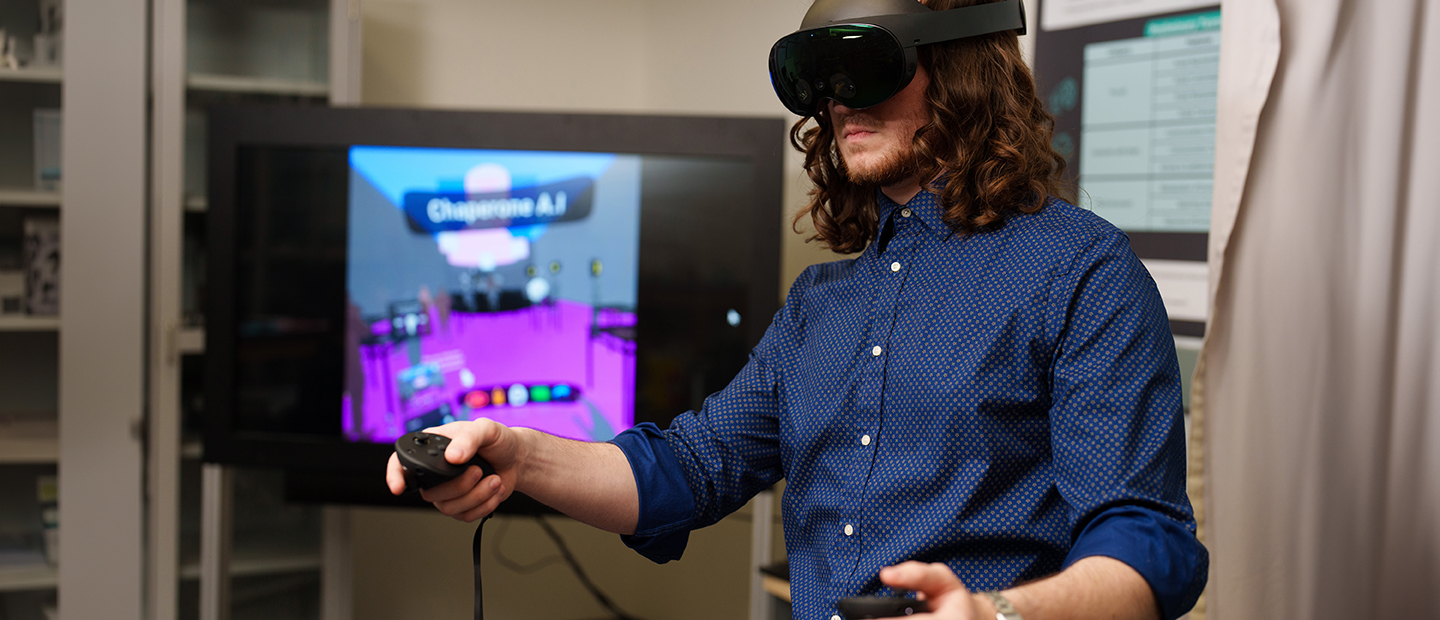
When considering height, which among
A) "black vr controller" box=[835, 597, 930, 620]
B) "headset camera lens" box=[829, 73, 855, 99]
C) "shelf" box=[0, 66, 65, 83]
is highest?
"shelf" box=[0, 66, 65, 83]

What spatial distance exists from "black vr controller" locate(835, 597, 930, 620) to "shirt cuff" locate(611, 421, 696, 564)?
0.49m

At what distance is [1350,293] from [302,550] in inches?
106

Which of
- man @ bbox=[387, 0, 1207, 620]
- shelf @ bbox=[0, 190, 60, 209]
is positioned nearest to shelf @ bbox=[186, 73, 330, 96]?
shelf @ bbox=[0, 190, 60, 209]

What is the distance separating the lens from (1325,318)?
137 cm

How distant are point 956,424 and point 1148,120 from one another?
3.76 ft

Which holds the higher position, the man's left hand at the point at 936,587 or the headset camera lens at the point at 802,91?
the headset camera lens at the point at 802,91

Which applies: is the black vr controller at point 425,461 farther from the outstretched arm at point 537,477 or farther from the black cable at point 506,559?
the black cable at point 506,559

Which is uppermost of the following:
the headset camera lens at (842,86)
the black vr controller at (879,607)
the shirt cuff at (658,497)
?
the headset camera lens at (842,86)

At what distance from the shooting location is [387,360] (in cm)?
234

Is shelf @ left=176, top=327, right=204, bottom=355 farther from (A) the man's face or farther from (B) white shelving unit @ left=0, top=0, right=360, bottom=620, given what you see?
(A) the man's face

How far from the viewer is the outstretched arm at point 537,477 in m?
0.95

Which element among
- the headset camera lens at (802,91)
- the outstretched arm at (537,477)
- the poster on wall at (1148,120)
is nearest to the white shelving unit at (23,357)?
Answer: the outstretched arm at (537,477)

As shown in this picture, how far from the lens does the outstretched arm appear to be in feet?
3.13

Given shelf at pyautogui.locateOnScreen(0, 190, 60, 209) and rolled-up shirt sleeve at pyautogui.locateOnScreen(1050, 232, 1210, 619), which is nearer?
rolled-up shirt sleeve at pyautogui.locateOnScreen(1050, 232, 1210, 619)
